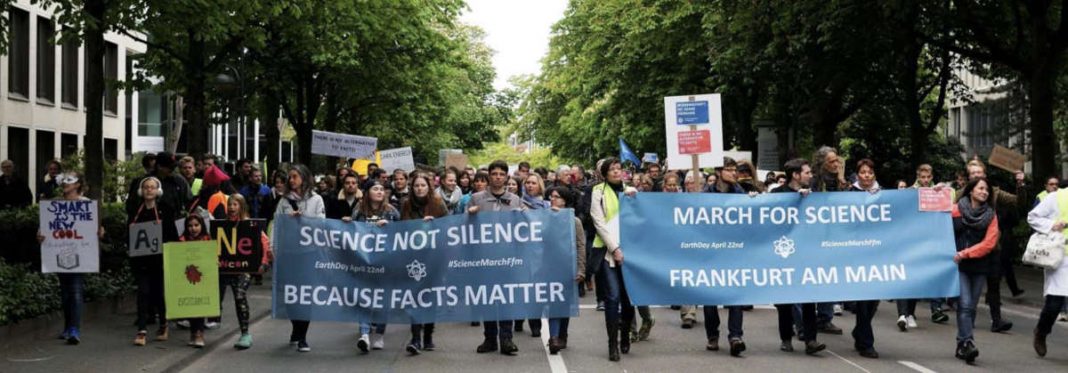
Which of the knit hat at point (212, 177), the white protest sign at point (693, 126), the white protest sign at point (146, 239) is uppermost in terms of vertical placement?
the white protest sign at point (693, 126)

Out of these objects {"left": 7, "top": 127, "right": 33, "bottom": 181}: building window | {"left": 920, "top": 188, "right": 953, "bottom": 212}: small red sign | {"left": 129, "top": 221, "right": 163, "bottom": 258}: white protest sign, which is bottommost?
{"left": 129, "top": 221, "right": 163, "bottom": 258}: white protest sign

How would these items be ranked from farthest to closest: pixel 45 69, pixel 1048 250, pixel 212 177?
pixel 45 69 < pixel 212 177 < pixel 1048 250

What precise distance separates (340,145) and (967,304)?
2024 cm

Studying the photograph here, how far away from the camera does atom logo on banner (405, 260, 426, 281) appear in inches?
479

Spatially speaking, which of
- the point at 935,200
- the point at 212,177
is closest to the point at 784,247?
the point at 935,200

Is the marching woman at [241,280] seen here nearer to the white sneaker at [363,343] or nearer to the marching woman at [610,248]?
the white sneaker at [363,343]

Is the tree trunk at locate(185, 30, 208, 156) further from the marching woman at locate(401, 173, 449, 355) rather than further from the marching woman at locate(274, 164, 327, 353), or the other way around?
the marching woman at locate(401, 173, 449, 355)

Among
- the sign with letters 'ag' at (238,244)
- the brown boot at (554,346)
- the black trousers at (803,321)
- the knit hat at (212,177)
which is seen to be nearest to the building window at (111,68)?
the knit hat at (212,177)

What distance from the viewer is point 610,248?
11.8m

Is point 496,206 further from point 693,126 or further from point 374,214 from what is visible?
point 693,126

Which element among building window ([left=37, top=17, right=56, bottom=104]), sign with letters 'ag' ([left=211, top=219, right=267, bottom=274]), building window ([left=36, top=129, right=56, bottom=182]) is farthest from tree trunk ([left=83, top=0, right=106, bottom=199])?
building window ([left=36, top=129, right=56, bottom=182])

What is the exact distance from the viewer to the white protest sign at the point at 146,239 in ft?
42.4

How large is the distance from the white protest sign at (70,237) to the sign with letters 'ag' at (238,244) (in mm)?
1220

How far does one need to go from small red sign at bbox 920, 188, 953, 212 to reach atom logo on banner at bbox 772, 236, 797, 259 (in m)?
1.25
